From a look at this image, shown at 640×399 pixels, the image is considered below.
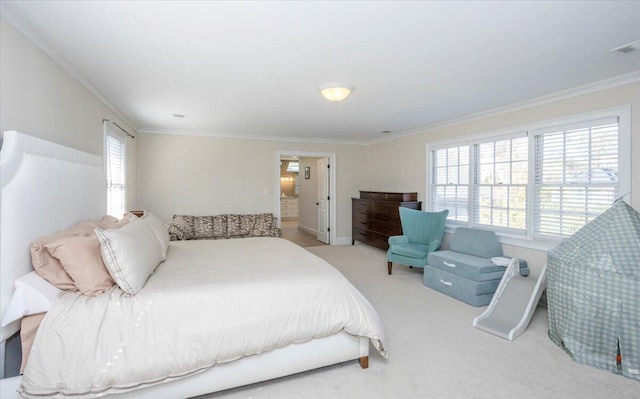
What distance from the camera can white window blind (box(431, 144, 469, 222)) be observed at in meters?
4.78

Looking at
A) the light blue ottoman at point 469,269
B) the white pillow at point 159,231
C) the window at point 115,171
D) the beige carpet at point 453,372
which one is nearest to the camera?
the beige carpet at point 453,372

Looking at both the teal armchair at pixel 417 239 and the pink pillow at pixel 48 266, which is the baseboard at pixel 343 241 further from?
the pink pillow at pixel 48 266

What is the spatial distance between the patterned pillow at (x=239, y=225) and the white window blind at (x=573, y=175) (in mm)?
4441

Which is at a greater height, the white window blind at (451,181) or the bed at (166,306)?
the white window blind at (451,181)

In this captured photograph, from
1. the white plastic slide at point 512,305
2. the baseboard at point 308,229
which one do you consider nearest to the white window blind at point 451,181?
the white plastic slide at point 512,305

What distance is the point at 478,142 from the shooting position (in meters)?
4.50

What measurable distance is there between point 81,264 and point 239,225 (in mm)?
3823

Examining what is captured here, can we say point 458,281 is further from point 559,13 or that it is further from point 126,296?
point 126,296

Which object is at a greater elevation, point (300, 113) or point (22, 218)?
point (300, 113)

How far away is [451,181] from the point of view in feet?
16.4

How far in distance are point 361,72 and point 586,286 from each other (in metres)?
2.57

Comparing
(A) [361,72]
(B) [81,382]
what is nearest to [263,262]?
(B) [81,382]

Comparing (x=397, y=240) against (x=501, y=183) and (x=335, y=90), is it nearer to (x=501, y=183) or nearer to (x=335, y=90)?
(x=501, y=183)

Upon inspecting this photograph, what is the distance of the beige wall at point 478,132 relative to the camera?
2906 millimetres
